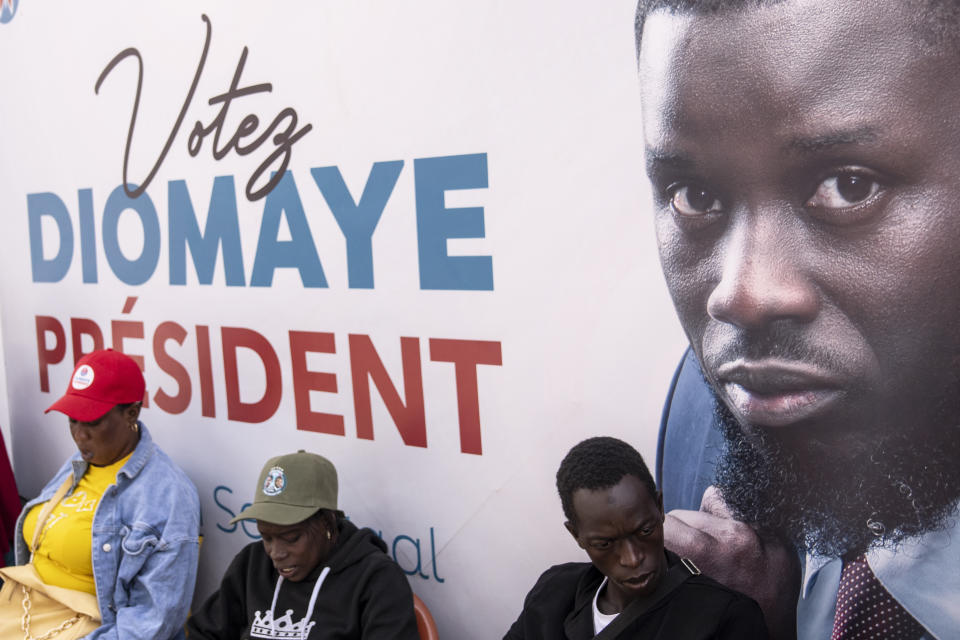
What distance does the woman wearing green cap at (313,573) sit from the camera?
236 centimetres

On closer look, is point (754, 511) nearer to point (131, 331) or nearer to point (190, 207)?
point (190, 207)

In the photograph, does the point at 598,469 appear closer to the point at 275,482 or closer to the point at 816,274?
the point at 816,274

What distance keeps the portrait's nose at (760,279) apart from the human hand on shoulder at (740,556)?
0.44 meters

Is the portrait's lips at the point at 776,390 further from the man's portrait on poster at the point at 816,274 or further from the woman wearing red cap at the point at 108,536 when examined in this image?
the woman wearing red cap at the point at 108,536

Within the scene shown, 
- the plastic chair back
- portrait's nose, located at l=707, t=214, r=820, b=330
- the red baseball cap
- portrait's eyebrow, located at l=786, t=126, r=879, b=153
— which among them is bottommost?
the plastic chair back

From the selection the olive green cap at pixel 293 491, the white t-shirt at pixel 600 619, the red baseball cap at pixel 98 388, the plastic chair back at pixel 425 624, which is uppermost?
the red baseball cap at pixel 98 388

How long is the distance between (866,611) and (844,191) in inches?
34.1

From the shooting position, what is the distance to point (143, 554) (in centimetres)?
281

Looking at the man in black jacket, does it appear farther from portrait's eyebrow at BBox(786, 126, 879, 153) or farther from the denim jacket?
the denim jacket

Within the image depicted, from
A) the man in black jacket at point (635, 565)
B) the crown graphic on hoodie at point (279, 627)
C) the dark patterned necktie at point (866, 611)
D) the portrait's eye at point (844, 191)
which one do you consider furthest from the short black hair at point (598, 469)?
the crown graphic on hoodie at point (279, 627)

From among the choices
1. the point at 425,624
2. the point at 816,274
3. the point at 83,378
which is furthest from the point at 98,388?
the point at 816,274

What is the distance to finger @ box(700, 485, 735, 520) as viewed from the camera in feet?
7.04

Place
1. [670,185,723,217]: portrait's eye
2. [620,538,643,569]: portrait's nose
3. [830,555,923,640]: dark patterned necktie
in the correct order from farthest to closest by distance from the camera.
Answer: [670,185,723,217]: portrait's eye → [830,555,923,640]: dark patterned necktie → [620,538,643,569]: portrait's nose

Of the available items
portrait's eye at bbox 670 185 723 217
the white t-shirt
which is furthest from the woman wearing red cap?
portrait's eye at bbox 670 185 723 217
